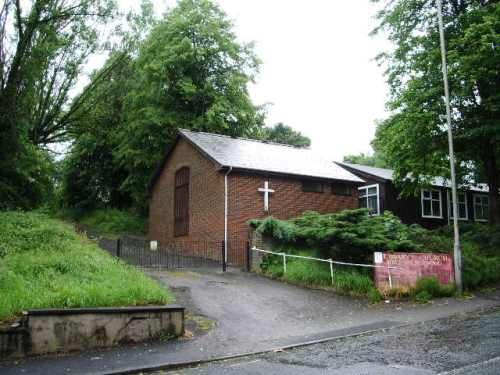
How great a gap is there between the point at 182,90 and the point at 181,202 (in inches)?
436

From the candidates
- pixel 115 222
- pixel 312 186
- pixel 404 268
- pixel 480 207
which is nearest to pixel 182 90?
pixel 115 222

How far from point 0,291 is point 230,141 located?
64.1 ft

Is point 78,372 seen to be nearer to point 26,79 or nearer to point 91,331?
point 91,331

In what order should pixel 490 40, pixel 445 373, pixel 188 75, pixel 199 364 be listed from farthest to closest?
pixel 188 75 < pixel 490 40 < pixel 199 364 < pixel 445 373

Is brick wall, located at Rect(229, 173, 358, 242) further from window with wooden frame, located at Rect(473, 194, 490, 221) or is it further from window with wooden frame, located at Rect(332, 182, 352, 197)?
window with wooden frame, located at Rect(473, 194, 490, 221)

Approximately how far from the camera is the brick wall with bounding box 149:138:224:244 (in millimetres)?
23422

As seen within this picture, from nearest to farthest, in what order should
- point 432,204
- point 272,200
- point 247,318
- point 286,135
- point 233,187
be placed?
point 247,318 < point 233,187 < point 272,200 < point 432,204 < point 286,135

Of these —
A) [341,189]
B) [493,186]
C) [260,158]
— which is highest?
[260,158]

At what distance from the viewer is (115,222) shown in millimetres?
36125

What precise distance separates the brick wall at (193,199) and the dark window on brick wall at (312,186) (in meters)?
4.70

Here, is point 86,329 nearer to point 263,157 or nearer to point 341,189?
point 263,157

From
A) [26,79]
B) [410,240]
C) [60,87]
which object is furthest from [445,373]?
[60,87]

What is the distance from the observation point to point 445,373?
689 cm

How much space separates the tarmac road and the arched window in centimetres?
1705
